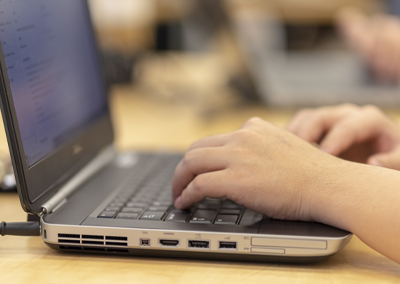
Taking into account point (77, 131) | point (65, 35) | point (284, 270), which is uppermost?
point (65, 35)

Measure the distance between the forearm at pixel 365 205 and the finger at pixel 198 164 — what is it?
0.11m

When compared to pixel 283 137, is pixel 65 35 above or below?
above

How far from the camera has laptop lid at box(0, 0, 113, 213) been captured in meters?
0.50

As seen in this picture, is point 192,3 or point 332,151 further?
point 192,3

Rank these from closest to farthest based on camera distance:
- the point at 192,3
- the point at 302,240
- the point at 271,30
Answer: the point at 302,240 → the point at 192,3 → the point at 271,30

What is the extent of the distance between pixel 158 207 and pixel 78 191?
0.43 feet

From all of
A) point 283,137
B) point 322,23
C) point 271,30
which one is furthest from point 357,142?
point 322,23

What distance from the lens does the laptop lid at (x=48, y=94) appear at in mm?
502

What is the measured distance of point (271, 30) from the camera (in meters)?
2.54

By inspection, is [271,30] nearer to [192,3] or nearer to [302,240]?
[192,3]

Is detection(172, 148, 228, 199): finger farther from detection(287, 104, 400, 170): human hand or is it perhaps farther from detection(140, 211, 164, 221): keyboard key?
detection(287, 104, 400, 170): human hand

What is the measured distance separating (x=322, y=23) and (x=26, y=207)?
8.71 ft

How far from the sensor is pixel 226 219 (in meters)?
0.51

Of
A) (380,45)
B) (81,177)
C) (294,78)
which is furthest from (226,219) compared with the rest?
(380,45)
